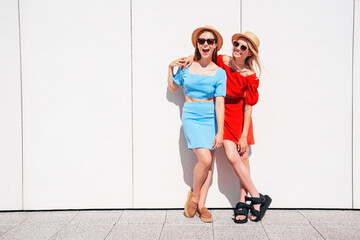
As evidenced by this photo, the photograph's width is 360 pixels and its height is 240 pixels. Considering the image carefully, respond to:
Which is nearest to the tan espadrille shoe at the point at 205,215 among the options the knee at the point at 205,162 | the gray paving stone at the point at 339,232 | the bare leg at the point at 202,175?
the bare leg at the point at 202,175

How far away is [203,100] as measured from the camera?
3.63 metres

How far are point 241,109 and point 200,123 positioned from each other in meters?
0.53

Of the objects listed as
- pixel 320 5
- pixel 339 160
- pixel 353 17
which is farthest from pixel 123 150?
pixel 353 17

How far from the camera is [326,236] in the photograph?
3168 mm

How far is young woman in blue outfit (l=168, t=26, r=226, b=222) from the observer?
3.51m

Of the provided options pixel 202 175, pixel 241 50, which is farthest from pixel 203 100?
pixel 202 175

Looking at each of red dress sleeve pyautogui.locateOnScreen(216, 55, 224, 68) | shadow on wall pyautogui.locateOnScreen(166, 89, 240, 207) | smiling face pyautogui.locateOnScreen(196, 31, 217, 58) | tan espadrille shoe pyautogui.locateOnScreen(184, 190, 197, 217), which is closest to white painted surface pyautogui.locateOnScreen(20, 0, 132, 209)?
shadow on wall pyautogui.locateOnScreen(166, 89, 240, 207)

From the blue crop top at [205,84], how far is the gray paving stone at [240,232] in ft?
4.74

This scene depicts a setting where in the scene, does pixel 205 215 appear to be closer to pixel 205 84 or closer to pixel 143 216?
pixel 143 216

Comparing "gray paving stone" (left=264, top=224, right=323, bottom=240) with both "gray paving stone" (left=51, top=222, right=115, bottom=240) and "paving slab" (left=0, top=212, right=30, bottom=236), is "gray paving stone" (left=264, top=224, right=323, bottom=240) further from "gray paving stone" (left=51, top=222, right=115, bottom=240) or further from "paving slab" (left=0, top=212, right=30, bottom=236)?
"paving slab" (left=0, top=212, right=30, bottom=236)

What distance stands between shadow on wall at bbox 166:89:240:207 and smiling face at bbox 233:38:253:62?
33.8 inches

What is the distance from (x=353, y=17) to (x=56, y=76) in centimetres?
378

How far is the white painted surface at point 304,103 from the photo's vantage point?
394 centimetres

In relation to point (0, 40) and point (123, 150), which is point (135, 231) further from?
point (0, 40)
